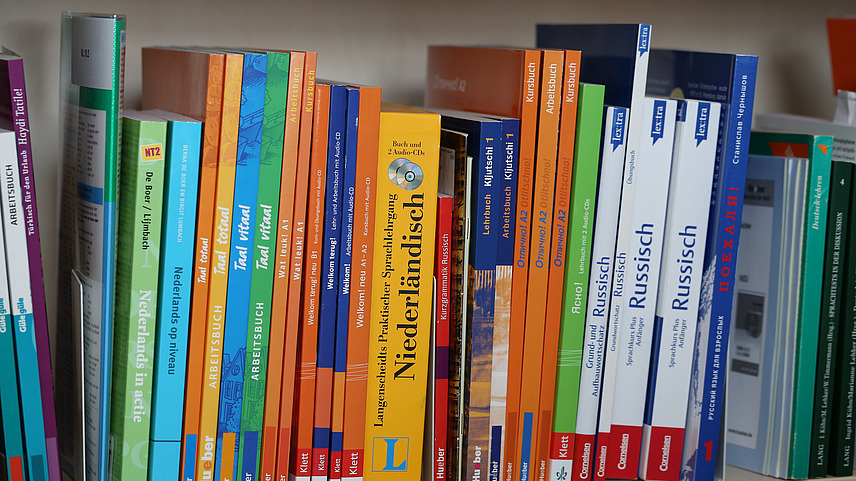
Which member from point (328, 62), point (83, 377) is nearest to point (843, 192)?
point (328, 62)

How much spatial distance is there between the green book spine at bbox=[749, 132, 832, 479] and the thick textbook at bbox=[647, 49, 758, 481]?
98 millimetres

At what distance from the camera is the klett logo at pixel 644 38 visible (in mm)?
848

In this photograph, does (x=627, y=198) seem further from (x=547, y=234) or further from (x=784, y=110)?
(x=784, y=110)

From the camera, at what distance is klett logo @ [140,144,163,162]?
708 millimetres

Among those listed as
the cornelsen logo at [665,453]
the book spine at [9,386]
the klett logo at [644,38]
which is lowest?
the cornelsen logo at [665,453]

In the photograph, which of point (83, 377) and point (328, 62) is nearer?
point (83, 377)

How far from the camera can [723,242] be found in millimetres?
897

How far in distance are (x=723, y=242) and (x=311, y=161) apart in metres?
0.43

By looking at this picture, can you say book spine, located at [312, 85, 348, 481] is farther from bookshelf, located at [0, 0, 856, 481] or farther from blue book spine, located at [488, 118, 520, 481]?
bookshelf, located at [0, 0, 856, 481]

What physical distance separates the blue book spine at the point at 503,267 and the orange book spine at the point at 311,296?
0.16 meters

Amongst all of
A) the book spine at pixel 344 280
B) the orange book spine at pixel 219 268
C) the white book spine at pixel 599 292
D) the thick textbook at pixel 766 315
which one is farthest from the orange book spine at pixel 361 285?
the thick textbook at pixel 766 315

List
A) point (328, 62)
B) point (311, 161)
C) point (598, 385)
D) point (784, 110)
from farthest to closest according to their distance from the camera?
1. point (784, 110)
2. point (328, 62)
3. point (598, 385)
4. point (311, 161)

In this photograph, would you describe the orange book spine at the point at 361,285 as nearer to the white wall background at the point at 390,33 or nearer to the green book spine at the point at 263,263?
the green book spine at the point at 263,263

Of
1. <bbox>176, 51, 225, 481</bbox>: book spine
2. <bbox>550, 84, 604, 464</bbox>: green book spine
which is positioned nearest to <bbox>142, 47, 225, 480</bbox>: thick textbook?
<bbox>176, 51, 225, 481</bbox>: book spine
